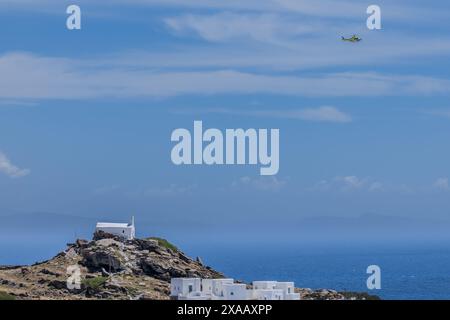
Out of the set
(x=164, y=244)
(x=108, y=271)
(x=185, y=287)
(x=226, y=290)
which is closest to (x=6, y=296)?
(x=108, y=271)

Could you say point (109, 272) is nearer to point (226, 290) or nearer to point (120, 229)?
point (120, 229)

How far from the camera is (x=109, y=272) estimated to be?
115m

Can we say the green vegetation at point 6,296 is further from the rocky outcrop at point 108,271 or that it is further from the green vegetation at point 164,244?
the green vegetation at point 164,244

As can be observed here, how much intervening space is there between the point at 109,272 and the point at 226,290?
2295cm

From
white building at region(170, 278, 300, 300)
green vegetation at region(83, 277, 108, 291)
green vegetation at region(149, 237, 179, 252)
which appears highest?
green vegetation at region(149, 237, 179, 252)

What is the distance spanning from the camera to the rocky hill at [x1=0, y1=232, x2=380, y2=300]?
4284 inches

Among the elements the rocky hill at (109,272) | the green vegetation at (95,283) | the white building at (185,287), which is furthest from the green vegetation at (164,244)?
the white building at (185,287)

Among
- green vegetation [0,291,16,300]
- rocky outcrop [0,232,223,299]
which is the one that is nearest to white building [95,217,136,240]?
rocky outcrop [0,232,223,299]

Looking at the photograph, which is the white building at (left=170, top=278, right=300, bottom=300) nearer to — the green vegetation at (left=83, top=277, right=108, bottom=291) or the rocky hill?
the rocky hill

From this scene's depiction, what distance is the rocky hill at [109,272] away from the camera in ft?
357

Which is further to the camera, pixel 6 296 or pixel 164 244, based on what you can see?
pixel 164 244
